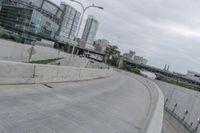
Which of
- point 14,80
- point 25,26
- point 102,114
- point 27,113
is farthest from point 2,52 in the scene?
point 25,26

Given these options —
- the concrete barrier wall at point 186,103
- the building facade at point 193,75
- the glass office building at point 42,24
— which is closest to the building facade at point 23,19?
the glass office building at point 42,24

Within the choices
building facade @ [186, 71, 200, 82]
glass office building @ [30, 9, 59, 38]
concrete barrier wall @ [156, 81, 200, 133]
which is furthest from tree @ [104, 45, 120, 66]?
concrete barrier wall @ [156, 81, 200, 133]

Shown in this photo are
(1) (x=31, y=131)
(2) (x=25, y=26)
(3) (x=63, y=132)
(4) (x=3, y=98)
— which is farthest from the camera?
(2) (x=25, y=26)

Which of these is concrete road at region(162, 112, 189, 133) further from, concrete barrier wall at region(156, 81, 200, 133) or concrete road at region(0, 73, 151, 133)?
concrete road at region(0, 73, 151, 133)

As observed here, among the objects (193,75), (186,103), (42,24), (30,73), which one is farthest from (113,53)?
A: (30,73)

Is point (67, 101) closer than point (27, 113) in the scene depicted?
No

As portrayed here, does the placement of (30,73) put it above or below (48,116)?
above

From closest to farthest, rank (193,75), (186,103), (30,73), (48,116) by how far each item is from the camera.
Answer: (48,116) < (30,73) < (186,103) < (193,75)

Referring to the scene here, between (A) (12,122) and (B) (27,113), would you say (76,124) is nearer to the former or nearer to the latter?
(B) (27,113)

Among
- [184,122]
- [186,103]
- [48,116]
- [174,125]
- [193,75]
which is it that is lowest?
[174,125]

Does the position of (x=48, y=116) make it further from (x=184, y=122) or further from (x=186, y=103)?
(x=186, y=103)

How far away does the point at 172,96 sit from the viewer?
34.7 metres

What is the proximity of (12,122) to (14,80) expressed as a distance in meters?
5.37

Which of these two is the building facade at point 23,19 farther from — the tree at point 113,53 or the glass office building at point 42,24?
the tree at point 113,53
